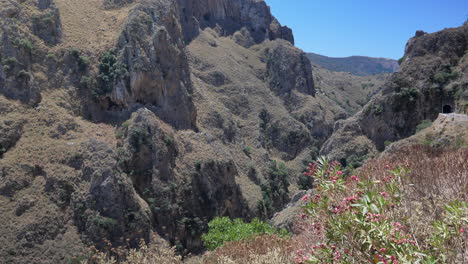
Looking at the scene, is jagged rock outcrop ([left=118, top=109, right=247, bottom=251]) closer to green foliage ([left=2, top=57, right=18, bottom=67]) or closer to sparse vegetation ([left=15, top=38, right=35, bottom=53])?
green foliage ([left=2, top=57, right=18, bottom=67])

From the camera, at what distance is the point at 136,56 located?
5344cm

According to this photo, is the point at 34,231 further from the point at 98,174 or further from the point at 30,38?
the point at 30,38

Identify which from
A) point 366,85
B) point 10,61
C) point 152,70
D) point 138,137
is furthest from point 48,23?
point 366,85

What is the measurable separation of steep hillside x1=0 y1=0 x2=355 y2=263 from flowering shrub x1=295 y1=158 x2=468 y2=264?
32.4 m

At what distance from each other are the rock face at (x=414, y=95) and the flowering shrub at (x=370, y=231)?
4979 centimetres

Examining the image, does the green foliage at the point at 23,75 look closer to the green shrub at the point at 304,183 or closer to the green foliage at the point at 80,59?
the green foliage at the point at 80,59

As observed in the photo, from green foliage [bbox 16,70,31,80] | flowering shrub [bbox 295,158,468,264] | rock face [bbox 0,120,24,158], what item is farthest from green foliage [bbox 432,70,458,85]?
rock face [bbox 0,120,24,158]

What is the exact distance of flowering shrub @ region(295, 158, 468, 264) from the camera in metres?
7.11

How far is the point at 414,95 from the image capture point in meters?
55.5

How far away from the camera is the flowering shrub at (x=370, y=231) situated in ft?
23.3

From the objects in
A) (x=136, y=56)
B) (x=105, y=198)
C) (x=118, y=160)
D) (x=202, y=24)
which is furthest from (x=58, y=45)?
(x=202, y=24)

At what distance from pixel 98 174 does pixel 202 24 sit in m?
66.1

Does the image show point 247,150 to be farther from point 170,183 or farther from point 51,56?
point 51,56

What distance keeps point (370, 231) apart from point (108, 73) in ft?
166
